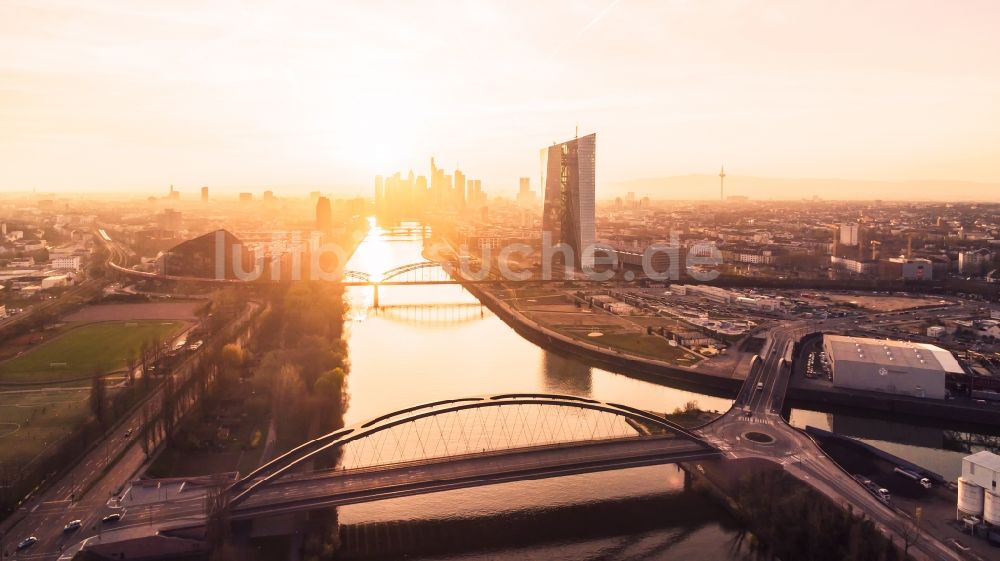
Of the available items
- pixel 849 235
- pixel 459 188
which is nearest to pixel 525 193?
pixel 459 188

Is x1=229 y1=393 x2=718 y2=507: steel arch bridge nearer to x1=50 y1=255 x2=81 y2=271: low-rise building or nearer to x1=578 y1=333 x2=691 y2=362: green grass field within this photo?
x1=578 y1=333 x2=691 y2=362: green grass field

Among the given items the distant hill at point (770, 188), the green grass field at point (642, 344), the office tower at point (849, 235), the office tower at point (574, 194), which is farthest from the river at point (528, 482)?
the distant hill at point (770, 188)

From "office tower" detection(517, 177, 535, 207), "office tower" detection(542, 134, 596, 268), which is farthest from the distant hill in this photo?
"office tower" detection(542, 134, 596, 268)

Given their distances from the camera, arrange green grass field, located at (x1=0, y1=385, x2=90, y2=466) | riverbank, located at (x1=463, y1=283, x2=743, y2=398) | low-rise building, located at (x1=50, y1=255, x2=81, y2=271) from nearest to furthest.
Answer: green grass field, located at (x1=0, y1=385, x2=90, y2=466), riverbank, located at (x1=463, y1=283, x2=743, y2=398), low-rise building, located at (x1=50, y1=255, x2=81, y2=271)

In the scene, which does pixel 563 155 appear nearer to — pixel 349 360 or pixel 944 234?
pixel 349 360

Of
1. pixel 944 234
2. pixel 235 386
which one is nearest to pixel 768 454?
pixel 235 386

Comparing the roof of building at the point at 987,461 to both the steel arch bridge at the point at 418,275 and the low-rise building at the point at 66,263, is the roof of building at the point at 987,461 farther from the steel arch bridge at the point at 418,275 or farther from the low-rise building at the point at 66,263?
the low-rise building at the point at 66,263

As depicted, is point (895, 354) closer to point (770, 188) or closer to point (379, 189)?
point (379, 189)
